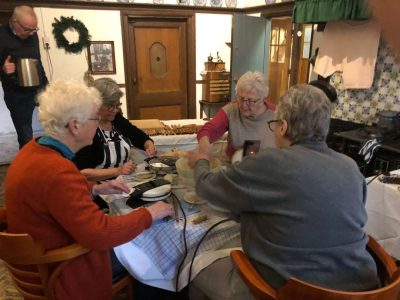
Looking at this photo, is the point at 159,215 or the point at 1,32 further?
the point at 1,32

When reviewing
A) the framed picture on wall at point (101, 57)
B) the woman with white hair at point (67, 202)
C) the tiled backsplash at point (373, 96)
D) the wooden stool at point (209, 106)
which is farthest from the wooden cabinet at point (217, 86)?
the woman with white hair at point (67, 202)

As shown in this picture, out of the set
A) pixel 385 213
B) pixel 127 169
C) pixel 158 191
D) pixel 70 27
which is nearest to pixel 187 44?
pixel 70 27

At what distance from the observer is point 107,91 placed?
1719 mm

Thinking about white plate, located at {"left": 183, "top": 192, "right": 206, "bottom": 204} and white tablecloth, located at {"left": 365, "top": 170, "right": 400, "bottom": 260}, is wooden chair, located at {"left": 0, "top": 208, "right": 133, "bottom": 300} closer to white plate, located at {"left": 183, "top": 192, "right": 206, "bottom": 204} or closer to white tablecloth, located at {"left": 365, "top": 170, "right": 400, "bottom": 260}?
white plate, located at {"left": 183, "top": 192, "right": 206, "bottom": 204}

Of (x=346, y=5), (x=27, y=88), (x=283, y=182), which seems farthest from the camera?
(x=27, y=88)

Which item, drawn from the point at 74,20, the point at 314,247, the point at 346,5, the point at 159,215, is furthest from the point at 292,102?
the point at 74,20

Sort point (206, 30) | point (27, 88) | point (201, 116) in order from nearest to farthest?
point (27, 88) → point (206, 30) → point (201, 116)

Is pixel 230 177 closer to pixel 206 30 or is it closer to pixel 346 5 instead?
pixel 346 5

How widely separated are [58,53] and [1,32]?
4.16 ft

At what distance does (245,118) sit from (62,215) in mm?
1256

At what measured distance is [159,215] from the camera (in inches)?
46.1

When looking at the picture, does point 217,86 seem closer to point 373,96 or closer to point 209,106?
point 209,106

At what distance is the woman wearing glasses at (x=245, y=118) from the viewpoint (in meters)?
1.85

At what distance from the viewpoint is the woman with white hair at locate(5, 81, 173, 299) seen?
1.00 meters
